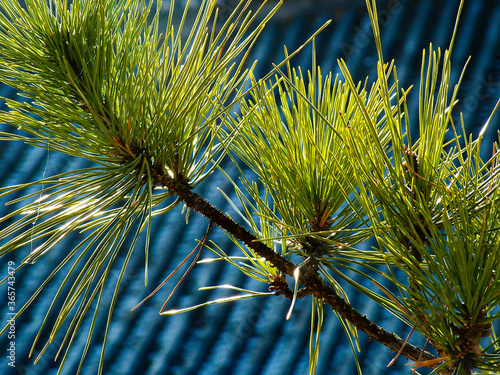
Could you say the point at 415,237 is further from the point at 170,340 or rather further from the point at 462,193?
the point at 170,340

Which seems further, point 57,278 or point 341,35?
point 341,35

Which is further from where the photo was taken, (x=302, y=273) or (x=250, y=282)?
(x=250, y=282)

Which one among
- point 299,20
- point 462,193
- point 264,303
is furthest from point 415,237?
point 299,20

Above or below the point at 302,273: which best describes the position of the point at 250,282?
below

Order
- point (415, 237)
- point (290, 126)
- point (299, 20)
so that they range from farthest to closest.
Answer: point (299, 20)
point (290, 126)
point (415, 237)

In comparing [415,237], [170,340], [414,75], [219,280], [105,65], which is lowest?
[170,340]
